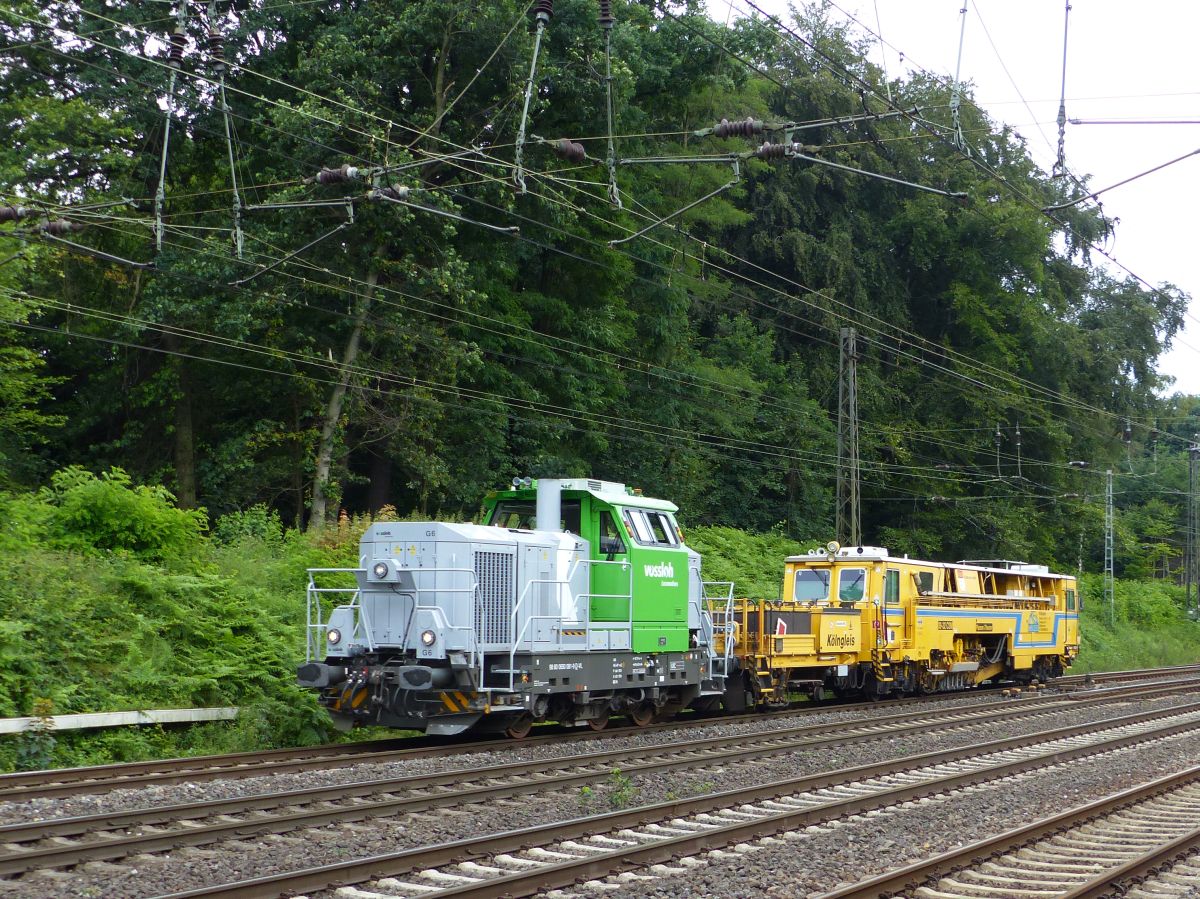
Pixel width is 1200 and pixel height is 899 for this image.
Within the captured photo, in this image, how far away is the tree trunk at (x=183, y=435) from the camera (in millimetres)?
27484

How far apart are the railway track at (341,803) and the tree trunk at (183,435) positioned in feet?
55.1

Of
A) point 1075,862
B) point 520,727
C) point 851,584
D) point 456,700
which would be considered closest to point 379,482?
point 851,584

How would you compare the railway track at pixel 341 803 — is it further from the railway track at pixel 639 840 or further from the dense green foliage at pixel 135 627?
the dense green foliage at pixel 135 627

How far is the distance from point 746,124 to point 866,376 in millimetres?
34101

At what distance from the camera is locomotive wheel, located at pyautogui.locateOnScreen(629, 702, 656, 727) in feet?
56.2

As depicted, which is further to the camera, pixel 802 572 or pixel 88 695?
pixel 802 572

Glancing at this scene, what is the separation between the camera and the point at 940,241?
4906 centimetres

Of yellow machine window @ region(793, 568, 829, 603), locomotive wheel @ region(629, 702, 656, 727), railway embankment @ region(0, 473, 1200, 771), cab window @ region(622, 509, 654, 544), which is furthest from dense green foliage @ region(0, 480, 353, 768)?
yellow machine window @ region(793, 568, 829, 603)

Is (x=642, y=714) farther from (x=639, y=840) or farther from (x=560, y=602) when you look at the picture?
(x=639, y=840)

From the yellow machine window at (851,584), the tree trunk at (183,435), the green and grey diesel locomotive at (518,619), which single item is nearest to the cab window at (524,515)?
the green and grey diesel locomotive at (518,619)

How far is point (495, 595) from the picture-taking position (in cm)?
1457

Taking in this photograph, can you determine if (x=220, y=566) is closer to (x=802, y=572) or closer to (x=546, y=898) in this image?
(x=802, y=572)

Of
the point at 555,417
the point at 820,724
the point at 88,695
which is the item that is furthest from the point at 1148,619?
the point at 88,695

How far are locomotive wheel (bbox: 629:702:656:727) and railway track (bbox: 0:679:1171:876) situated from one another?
1783mm
